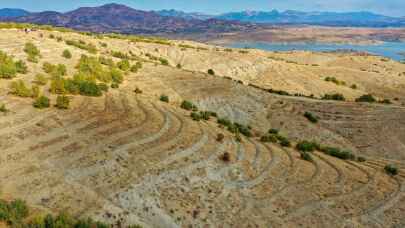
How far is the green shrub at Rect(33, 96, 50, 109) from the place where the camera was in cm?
1619

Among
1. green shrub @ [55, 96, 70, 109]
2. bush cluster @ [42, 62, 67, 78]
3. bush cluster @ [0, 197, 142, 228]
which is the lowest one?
bush cluster @ [0, 197, 142, 228]

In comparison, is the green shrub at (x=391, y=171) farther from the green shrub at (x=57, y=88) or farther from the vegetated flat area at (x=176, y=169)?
the green shrub at (x=57, y=88)

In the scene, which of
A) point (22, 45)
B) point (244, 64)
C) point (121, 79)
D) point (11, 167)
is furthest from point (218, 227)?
point (244, 64)

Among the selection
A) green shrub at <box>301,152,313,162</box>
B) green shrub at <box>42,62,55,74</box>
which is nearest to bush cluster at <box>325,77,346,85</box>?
green shrub at <box>301,152,313,162</box>

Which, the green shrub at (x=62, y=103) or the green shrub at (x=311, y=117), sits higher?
the green shrub at (x=62, y=103)

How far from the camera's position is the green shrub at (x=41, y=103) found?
53.1 ft

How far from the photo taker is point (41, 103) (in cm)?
1631

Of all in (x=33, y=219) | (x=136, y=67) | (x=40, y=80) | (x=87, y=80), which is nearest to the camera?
(x=33, y=219)

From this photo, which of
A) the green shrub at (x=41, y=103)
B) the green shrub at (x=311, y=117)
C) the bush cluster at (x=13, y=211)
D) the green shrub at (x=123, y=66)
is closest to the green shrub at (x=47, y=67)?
the green shrub at (x=123, y=66)

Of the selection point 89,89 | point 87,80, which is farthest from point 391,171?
point 87,80

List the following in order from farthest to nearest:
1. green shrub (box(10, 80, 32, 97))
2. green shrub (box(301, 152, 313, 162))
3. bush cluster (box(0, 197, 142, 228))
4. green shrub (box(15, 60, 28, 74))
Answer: green shrub (box(15, 60, 28, 74))
green shrub (box(10, 80, 32, 97))
green shrub (box(301, 152, 313, 162))
bush cluster (box(0, 197, 142, 228))

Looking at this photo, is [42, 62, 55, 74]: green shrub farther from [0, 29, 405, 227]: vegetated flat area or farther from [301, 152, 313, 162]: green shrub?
[301, 152, 313, 162]: green shrub

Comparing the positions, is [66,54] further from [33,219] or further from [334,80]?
[334,80]

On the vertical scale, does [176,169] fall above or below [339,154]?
above
